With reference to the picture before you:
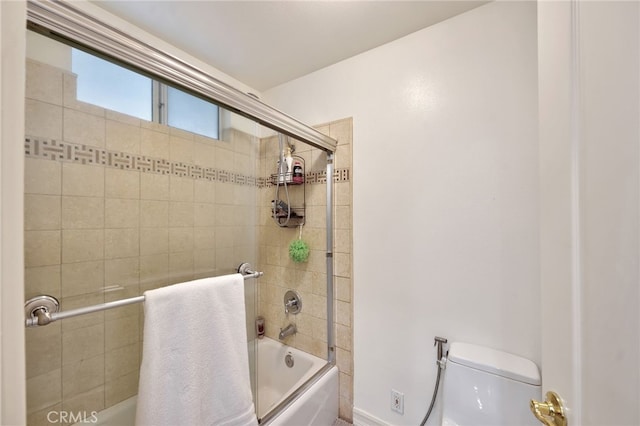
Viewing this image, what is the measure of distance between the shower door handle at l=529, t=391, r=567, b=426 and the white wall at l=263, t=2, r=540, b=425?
76 centimetres

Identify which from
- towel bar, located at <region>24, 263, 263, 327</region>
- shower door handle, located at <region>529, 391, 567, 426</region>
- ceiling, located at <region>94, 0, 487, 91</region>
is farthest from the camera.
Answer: ceiling, located at <region>94, 0, 487, 91</region>

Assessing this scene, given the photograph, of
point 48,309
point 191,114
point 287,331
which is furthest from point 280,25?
point 287,331

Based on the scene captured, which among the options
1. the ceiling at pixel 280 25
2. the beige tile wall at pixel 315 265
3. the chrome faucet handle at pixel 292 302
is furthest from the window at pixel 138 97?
the chrome faucet handle at pixel 292 302

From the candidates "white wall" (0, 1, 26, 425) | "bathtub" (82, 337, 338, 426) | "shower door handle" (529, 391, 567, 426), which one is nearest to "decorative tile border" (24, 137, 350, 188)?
"white wall" (0, 1, 26, 425)

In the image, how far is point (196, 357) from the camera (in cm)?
95

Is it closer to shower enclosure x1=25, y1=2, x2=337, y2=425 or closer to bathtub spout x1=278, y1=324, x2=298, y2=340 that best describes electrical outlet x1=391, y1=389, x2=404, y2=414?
shower enclosure x1=25, y1=2, x2=337, y2=425

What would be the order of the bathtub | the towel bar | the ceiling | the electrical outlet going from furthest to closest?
the electrical outlet → the ceiling → the bathtub → the towel bar

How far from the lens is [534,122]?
43.9 inches

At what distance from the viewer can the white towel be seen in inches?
34.1

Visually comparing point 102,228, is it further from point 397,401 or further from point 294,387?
point 397,401

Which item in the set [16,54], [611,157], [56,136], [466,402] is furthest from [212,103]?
[466,402]

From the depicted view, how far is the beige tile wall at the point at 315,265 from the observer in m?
1.62

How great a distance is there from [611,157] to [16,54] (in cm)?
79

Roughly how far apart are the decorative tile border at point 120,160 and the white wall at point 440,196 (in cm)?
83
